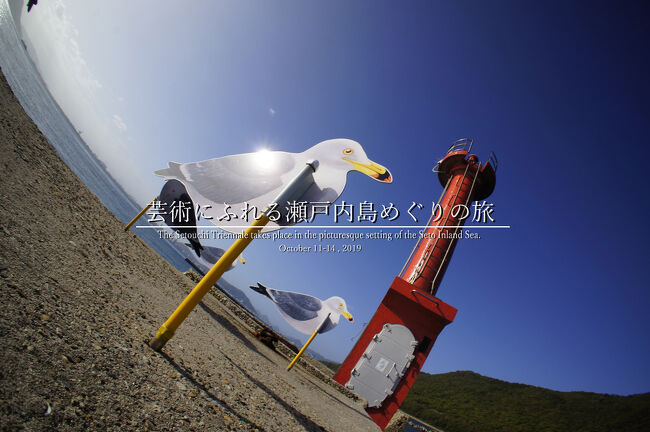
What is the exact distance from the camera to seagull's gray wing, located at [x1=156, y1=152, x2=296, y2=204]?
167 inches

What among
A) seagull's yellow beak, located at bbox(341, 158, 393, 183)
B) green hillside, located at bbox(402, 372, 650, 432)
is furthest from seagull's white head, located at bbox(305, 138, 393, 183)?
green hillside, located at bbox(402, 372, 650, 432)

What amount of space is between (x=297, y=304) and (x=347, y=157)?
34.1 ft

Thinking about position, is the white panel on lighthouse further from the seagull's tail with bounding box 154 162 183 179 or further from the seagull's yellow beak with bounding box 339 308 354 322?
the seagull's tail with bounding box 154 162 183 179

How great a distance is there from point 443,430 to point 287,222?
44861 millimetres

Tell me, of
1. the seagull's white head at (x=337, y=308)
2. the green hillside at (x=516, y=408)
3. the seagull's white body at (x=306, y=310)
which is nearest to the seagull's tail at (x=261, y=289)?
the seagull's white body at (x=306, y=310)

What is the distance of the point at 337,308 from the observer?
13.5 meters

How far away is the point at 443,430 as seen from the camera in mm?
34281

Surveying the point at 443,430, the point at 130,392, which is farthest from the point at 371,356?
the point at 443,430

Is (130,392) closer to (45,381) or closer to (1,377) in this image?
(45,381)

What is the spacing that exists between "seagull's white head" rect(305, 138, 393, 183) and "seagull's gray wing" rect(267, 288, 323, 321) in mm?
10211

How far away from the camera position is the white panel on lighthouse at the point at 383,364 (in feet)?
34.1

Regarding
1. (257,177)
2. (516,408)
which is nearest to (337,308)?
(257,177)

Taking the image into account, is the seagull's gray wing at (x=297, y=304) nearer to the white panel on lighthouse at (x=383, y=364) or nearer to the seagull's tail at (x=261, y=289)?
the seagull's tail at (x=261, y=289)

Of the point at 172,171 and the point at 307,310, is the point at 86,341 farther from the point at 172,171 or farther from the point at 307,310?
the point at 307,310
